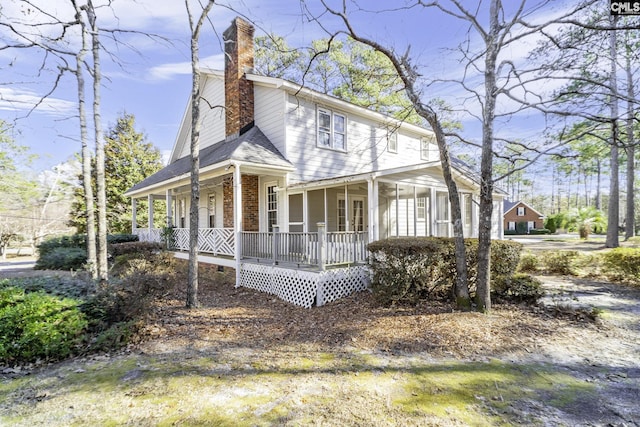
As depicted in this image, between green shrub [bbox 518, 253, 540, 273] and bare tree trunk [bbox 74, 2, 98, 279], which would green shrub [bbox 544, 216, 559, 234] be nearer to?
green shrub [bbox 518, 253, 540, 273]

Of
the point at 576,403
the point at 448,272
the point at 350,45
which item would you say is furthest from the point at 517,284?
the point at 350,45

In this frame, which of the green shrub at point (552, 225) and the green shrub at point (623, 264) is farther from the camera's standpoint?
the green shrub at point (552, 225)

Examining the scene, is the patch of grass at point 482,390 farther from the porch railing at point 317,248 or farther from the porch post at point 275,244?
the porch post at point 275,244

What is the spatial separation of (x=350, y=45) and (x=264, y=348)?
76.3 ft

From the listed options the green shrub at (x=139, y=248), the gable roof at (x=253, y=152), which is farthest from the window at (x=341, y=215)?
the green shrub at (x=139, y=248)

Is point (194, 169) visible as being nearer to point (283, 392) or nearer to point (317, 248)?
point (317, 248)

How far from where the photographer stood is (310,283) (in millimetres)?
7684

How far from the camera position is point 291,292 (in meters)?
8.12

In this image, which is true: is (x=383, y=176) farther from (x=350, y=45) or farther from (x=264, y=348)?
(x=350, y=45)

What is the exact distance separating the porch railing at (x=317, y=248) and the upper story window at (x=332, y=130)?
4835mm

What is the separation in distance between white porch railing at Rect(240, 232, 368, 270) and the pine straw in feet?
3.82

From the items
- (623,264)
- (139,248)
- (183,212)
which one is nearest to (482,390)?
(623,264)

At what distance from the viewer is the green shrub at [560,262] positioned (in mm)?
11398

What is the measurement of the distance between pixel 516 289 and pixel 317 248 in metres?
4.65
